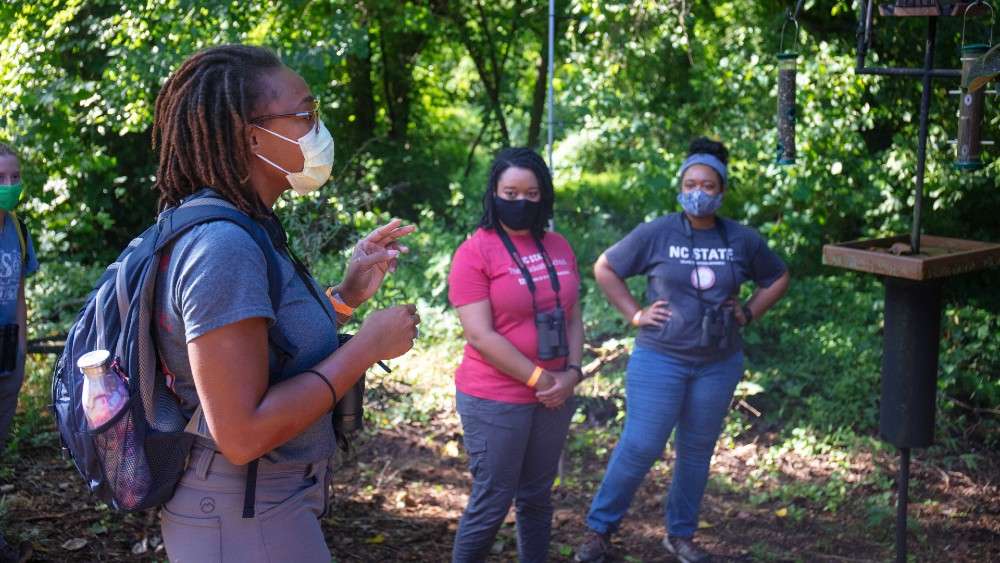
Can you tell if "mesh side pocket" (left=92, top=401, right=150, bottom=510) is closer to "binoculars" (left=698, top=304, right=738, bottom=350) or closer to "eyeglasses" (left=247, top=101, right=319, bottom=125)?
"eyeglasses" (left=247, top=101, right=319, bottom=125)

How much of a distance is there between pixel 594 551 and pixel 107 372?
3083 mm

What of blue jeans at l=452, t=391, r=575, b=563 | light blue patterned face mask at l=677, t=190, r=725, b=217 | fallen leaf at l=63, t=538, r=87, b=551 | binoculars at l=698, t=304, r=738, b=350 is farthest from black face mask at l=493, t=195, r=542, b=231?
fallen leaf at l=63, t=538, r=87, b=551

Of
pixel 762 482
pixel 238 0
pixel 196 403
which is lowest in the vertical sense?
pixel 762 482

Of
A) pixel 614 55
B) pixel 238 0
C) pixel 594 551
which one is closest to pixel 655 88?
pixel 614 55

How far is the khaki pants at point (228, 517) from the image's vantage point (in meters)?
2.00

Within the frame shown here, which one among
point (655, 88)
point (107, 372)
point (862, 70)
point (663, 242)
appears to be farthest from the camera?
point (655, 88)

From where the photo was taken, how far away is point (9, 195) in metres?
3.87

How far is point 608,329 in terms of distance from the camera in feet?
22.4

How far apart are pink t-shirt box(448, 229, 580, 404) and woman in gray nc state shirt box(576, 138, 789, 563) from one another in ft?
2.24

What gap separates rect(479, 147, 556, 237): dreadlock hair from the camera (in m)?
3.97

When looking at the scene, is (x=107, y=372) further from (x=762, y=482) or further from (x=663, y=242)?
(x=762, y=482)

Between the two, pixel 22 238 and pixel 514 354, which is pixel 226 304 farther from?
pixel 22 238

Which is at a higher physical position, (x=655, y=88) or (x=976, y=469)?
(x=655, y=88)

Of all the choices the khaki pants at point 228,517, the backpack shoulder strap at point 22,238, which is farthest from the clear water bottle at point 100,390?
the backpack shoulder strap at point 22,238
